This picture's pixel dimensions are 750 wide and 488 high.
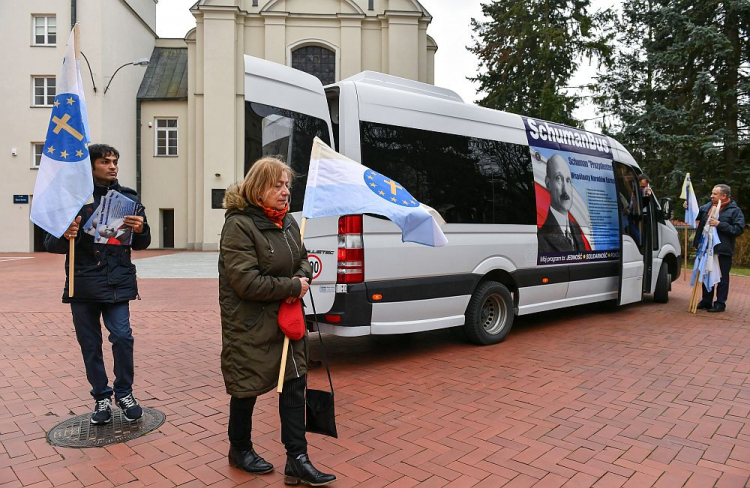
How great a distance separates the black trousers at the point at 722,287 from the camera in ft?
30.5

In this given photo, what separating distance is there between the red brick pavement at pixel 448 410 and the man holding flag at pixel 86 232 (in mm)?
587

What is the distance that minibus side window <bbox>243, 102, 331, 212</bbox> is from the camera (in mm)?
5285

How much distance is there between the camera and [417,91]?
21.0ft

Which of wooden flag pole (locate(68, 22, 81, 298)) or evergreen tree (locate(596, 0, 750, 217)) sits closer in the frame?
wooden flag pole (locate(68, 22, 81, 298))

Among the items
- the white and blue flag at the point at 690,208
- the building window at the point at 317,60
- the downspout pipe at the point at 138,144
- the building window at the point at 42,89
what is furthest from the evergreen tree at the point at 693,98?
the building window at the point at 42,89

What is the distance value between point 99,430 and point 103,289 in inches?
40.3

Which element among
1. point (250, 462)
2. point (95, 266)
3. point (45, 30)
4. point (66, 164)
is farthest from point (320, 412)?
point (45, 30)

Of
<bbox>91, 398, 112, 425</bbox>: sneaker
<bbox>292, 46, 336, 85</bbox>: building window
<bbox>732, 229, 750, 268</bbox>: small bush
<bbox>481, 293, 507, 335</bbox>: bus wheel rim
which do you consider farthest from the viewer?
<bbox>292, 46, 336, 85</bbox>: building window

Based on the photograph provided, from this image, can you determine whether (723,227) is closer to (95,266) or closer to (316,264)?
(316,264)

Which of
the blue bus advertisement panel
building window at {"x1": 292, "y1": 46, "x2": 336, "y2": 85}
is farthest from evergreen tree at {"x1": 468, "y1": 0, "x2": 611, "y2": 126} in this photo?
the blue bus advertisement panel

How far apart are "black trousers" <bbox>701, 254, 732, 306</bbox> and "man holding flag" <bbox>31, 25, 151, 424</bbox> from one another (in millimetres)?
9033

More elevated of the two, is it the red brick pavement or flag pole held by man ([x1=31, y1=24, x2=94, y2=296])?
flag pole held by man ([x1=31, y1=24, x2=94, y2=296])

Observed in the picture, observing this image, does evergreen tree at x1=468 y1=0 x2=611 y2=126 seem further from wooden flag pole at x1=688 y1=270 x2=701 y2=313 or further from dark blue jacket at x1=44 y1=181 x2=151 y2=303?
dark blue jacket at x1=44 y1=181 x2=151 y2=303

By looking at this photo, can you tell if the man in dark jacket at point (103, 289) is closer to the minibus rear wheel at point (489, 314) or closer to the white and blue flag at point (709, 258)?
the minibus rear wheel at point (489, 314)
